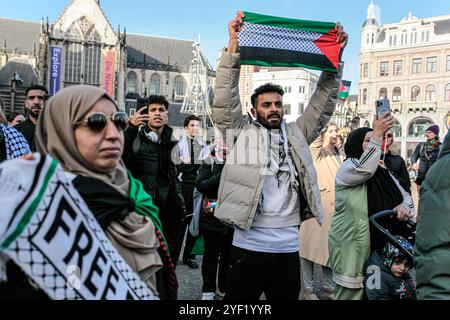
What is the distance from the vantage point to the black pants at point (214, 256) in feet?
15.4

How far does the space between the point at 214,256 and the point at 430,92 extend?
5699 cm

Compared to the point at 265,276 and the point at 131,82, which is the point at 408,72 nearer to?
the point at 131,82

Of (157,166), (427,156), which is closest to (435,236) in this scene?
(157,166)

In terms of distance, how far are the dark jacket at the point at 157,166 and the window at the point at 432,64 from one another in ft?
189

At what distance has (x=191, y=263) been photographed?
245 inches

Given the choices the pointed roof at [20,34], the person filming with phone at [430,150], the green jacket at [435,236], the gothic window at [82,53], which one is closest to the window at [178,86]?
the gothic window at [82,53]

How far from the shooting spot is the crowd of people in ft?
4.79

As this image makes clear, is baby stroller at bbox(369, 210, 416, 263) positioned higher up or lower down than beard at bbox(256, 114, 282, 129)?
lower down

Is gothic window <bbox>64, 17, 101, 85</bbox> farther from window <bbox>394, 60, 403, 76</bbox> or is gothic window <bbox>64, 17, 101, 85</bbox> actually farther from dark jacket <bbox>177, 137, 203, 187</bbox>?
dark jacket <bbox>177, 137, 203, 187</bbox>

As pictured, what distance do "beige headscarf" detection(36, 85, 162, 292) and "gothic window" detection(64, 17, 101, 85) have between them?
56.6 m

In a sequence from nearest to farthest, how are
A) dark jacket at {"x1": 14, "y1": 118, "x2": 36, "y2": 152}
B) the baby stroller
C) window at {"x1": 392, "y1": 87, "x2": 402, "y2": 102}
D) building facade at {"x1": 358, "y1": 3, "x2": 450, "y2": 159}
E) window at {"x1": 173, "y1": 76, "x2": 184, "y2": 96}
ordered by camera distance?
1. the baby stroller
2. dark jacket at {"x1": 14, "y1": 118, "x2": 36, "y2": 152}
3. building facade at {"x1": 358, "y1": 3, "x2": 450, "y2": 159}
4. window at {"x1": 392, "y1": 87, "x2": 402, "y2": 102}
5. window at {"x1": 173, "y1": 76, "x2": 184, "y2": 96}

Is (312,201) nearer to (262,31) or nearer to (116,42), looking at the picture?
(262,31)

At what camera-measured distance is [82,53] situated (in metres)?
55.7

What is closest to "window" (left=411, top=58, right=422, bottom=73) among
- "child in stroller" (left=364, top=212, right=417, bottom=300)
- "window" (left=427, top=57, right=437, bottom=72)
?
"window" (left=427, top=57, right=437, bottom=72)
